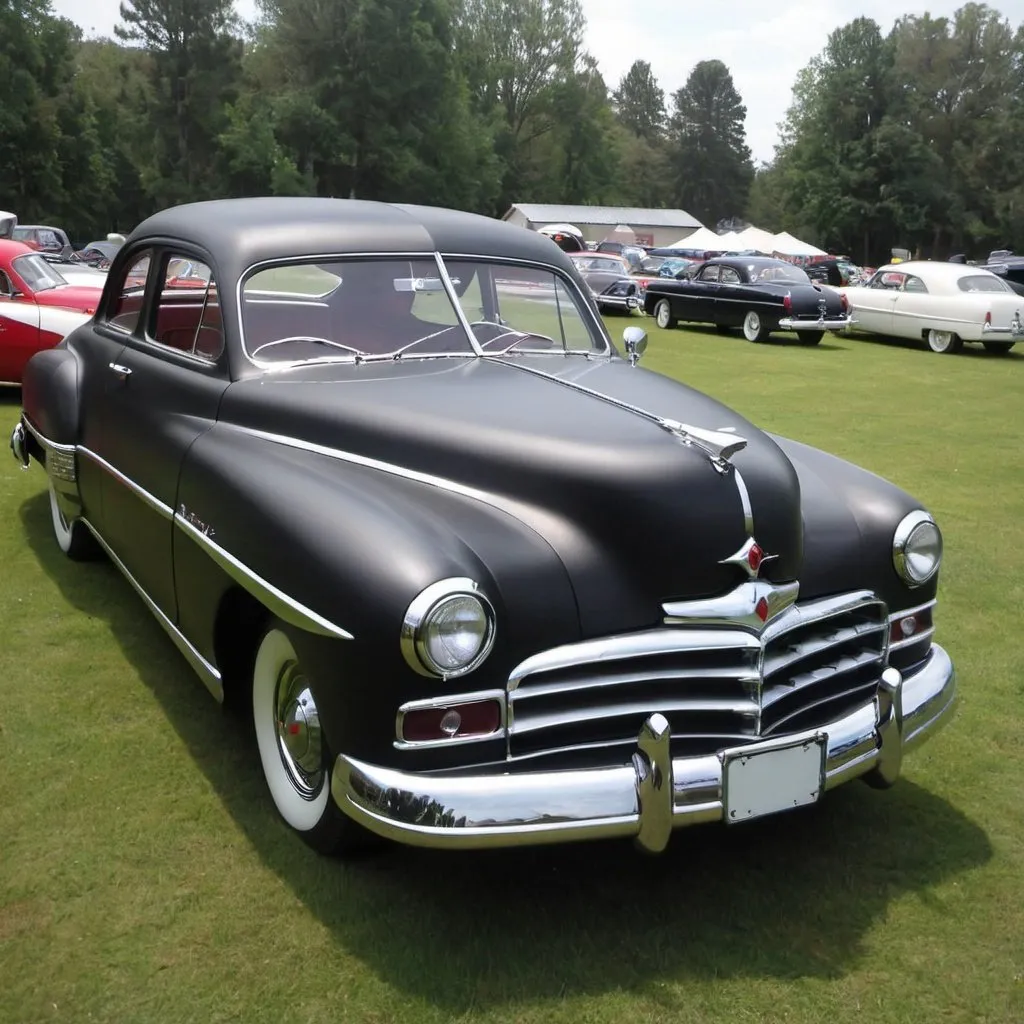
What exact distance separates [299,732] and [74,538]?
290 centimetres

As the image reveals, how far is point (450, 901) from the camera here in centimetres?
298

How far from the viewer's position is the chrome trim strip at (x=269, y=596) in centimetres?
275

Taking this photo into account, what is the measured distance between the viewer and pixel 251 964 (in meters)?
2.71

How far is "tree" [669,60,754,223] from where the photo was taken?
105812mm

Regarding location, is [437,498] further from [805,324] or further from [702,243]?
[702,243]

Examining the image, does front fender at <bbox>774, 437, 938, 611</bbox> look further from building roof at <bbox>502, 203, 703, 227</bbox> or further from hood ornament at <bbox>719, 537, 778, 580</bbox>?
building roof at <bbox>502, 203, 703, 227</bbox>

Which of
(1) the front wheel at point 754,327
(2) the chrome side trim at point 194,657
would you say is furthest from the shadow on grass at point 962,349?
(2) the chrome side trim at point 194,657

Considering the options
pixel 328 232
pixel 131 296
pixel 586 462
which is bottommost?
pixel 586 462

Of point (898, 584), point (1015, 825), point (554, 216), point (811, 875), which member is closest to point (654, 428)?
point (898, 584)

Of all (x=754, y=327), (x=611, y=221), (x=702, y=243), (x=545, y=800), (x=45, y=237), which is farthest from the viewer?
(x=611, y=221)

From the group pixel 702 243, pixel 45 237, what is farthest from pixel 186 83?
pixel 45 237

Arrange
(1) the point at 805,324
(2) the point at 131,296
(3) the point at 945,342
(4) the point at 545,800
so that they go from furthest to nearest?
(3) the point at 945,342 → (1) the point at 805,324 → (2) the point at 131,296 → (4) the point at 545,800

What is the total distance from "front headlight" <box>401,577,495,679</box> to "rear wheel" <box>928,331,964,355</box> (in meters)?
17.9

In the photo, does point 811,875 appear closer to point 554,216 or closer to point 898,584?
point 898,584
